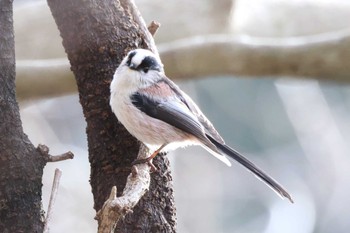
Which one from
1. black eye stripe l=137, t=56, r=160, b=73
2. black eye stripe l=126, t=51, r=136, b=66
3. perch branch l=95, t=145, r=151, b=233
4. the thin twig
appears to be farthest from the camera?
black eye stripe l=137, t=56, r=160, b=73

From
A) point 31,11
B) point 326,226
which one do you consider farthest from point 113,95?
point 326,226

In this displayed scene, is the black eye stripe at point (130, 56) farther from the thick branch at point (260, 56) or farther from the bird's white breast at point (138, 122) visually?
the thick branch at point (260, 56)

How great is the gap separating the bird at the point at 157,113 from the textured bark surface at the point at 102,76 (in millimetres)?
50

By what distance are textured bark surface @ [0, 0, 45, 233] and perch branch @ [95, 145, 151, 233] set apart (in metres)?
0.24

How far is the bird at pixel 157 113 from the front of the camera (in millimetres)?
3000

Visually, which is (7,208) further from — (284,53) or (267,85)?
(267,85)

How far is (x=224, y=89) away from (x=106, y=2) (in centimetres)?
718

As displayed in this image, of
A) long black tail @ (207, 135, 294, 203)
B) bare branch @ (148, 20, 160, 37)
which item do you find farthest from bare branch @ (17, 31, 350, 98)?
long black tail @ (207, 135, 294, 203)

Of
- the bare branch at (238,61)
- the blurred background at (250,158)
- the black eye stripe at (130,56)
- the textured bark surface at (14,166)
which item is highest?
the black eye stripe at (130,56)

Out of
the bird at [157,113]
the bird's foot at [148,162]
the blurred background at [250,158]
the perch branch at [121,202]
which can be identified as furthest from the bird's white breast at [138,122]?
the blurred background at [250,158]

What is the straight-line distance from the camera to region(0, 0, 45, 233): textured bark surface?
2486 millimetres

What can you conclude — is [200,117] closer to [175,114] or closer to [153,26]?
[175,114]

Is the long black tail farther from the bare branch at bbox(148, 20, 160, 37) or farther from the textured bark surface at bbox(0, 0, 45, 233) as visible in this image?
the textured bark surface at bbox(0, 0, 45, 233)

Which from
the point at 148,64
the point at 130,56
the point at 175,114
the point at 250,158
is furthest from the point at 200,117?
the point at 250,158
